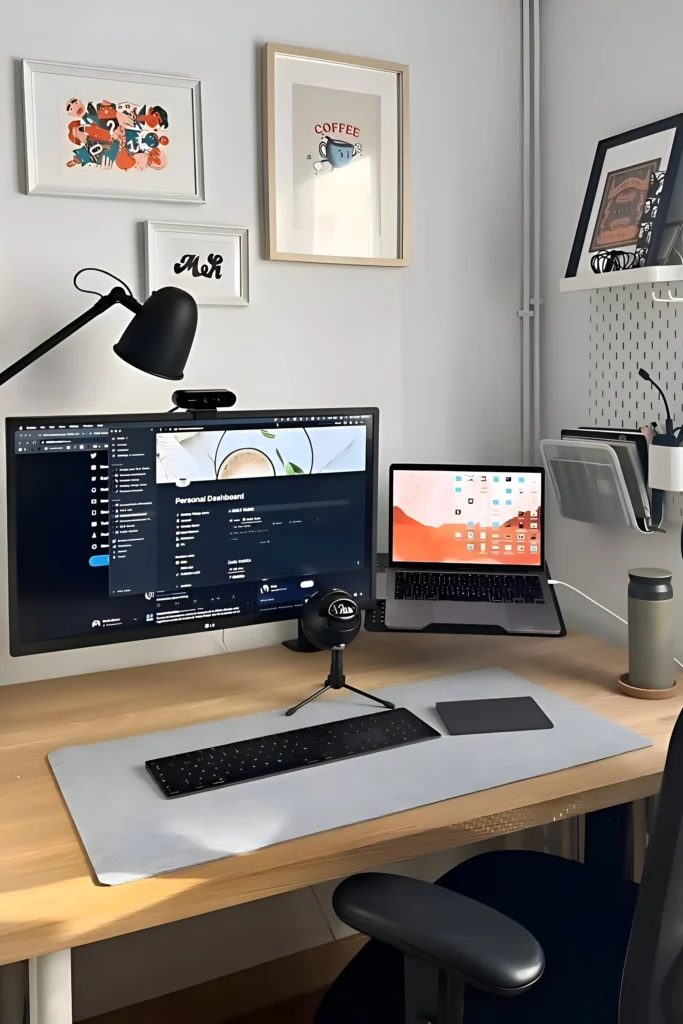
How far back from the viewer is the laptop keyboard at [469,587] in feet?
5.88

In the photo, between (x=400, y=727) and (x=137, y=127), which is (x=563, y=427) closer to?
(x=400, y=727)

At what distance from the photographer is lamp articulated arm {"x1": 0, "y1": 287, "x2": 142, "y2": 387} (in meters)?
1.51

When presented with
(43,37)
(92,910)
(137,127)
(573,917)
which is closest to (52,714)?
(92,910)

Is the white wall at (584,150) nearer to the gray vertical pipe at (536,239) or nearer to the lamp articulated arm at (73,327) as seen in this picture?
the gray vertical pipe at (536,239)

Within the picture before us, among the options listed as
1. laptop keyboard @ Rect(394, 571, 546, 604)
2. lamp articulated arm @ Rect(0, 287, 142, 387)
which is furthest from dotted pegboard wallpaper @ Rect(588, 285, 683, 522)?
lamp articulated arm @ Rect(0, 287, 142, 387)

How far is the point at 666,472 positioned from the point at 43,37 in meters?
1.34

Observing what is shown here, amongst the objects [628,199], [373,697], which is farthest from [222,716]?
[628,199]

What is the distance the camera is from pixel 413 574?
186 cm

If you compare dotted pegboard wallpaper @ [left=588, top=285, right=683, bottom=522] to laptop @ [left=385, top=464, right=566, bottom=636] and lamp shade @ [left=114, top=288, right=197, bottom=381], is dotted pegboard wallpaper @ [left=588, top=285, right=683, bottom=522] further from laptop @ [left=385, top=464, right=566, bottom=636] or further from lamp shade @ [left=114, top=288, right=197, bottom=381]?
lamp shade @ [left=114, top=288, right=197, bottom=381]

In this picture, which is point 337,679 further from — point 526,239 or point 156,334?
point 526,239

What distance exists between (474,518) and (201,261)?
29.3 inches

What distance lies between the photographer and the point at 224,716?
1472 mm

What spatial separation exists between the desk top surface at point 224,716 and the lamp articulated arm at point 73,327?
56cm

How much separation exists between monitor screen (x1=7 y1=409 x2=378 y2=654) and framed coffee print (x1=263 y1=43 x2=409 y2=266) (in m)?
0.42
